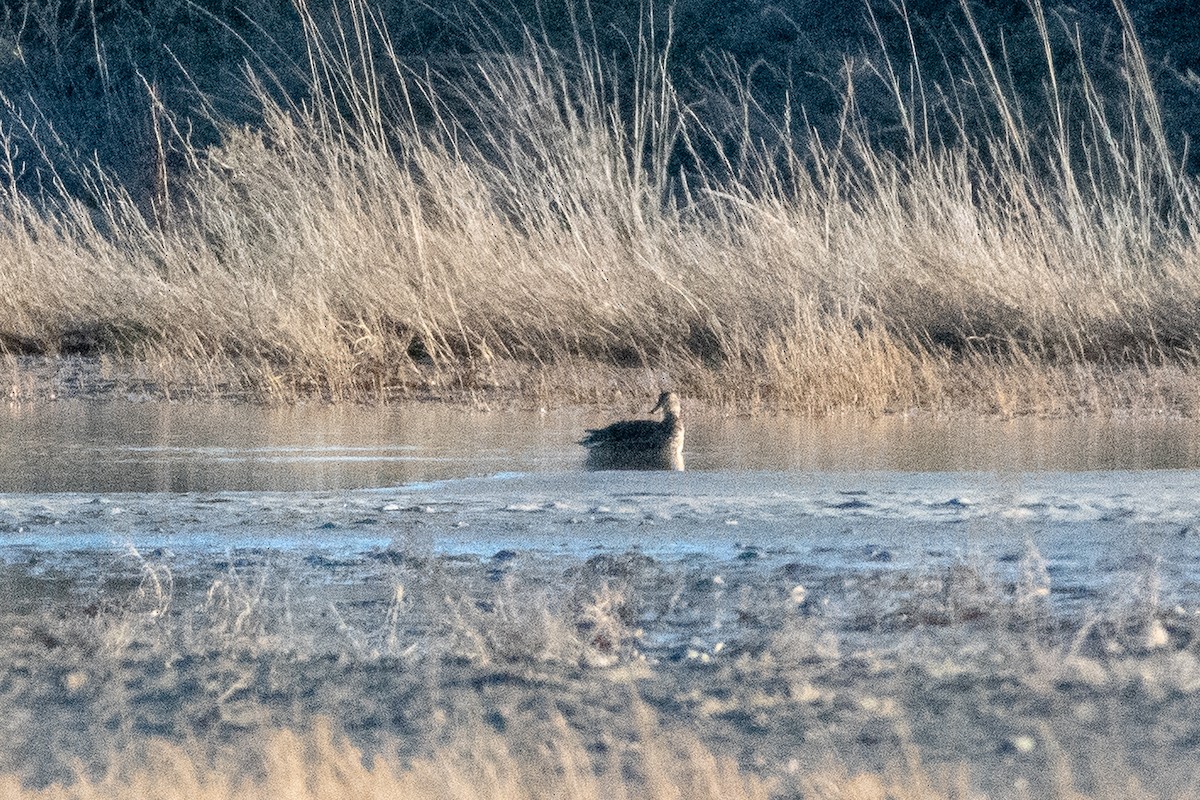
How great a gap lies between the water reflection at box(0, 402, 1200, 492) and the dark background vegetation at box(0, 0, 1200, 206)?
11.2 meters

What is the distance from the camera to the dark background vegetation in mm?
22031

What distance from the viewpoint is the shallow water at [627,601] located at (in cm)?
359

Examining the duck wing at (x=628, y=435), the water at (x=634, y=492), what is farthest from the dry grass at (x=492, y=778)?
the duck wing at (x=628, y=435)

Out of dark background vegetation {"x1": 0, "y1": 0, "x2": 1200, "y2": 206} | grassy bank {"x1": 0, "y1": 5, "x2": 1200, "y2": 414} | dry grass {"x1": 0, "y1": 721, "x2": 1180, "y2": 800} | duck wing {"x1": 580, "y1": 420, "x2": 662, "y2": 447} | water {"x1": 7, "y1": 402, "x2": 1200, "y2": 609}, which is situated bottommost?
dry grass {"x1": 0, "y1": 721, "x2": 1180, "y2": 800}

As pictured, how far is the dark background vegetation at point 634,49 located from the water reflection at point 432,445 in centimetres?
1117

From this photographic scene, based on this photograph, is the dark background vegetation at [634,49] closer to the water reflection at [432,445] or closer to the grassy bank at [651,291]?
the grassy bank at [651,291]

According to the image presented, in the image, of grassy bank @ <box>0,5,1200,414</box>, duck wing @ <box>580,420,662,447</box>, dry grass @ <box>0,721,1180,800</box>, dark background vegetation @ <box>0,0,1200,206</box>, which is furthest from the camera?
dark background vegetation @ <box>0,0,1200,206</box>

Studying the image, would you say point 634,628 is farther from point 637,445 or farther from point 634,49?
point 634,49

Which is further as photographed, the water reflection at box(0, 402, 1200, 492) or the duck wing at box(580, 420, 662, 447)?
the duck wing at box(580, 420, 662, 447)

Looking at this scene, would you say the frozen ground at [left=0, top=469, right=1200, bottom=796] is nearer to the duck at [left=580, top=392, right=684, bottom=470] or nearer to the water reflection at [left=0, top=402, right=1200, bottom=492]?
the water reflection at [left=0, top=402, right=1200, bottom=492]

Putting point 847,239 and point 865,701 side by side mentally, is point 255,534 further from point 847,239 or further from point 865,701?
point 847,239

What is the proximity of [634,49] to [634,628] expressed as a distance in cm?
2001

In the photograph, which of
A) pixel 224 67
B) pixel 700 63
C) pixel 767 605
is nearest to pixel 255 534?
pixel 767 605

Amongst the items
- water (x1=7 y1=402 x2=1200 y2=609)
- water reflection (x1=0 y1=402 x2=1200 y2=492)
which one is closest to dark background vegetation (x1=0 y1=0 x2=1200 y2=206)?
water reflection (x1=0 y1=402 x2=1200 y2=492)
